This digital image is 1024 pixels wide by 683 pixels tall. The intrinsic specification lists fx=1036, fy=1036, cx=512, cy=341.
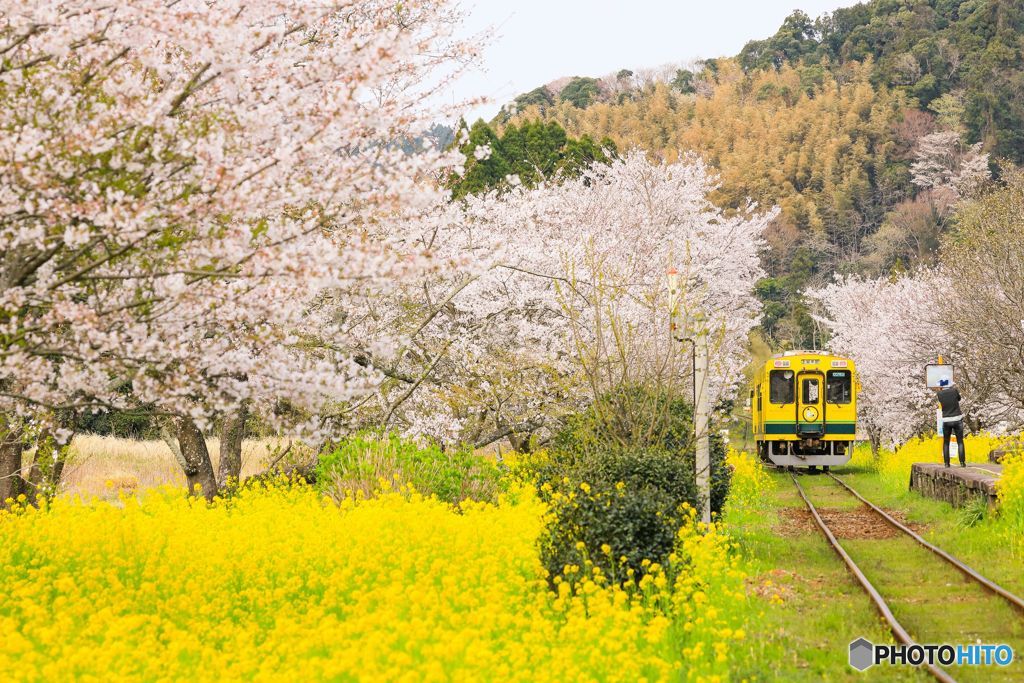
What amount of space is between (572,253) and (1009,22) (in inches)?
2939

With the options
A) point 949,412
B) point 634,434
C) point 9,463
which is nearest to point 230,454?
point 9,463

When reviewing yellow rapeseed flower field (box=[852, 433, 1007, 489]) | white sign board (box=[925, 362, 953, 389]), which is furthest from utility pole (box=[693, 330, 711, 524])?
yellow rapeseed flower field (box=[852, 433, 1007, 489])

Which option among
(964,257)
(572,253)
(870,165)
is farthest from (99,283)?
(870,165)

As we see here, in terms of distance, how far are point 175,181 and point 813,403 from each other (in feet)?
71.8

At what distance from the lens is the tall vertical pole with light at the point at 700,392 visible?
10469mm

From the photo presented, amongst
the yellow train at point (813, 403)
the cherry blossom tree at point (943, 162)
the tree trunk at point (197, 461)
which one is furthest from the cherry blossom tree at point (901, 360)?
the cherry blossom tree at point (943, 162)

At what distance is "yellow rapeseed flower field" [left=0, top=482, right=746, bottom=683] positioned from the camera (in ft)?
18.2

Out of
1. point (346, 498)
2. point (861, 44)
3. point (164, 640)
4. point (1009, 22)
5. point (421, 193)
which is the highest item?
point (861, 44)

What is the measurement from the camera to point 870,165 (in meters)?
82.3

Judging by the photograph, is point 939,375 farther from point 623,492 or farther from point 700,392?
point 623,492

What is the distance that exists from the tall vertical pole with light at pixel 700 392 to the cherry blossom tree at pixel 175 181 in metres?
4.69

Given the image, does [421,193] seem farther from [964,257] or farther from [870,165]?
[870,165]

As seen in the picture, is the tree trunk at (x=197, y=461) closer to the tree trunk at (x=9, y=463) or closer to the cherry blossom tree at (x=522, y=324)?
the tree trunk at (x=9, y=463)

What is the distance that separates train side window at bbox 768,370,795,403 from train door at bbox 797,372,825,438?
0.70 ft
